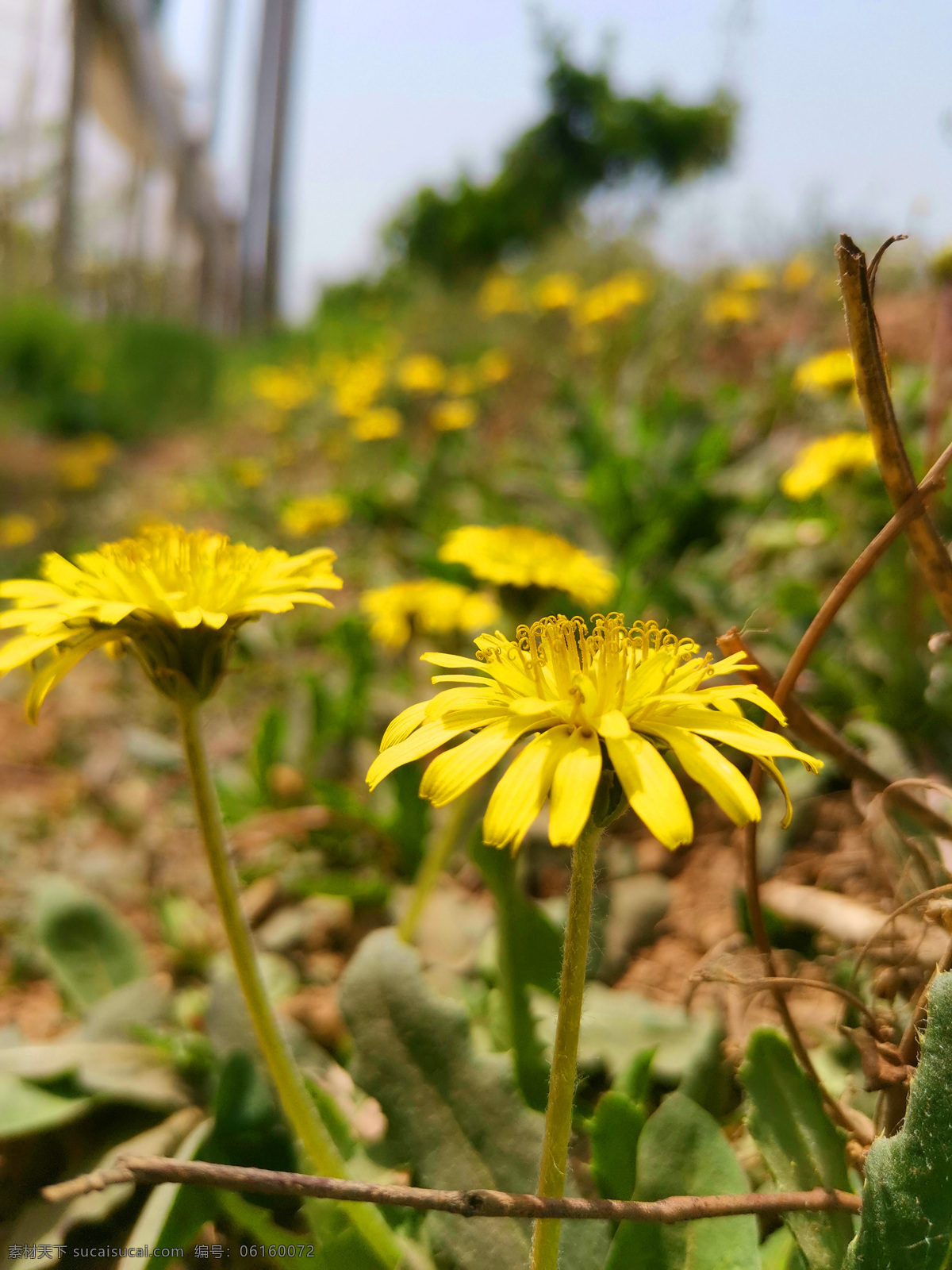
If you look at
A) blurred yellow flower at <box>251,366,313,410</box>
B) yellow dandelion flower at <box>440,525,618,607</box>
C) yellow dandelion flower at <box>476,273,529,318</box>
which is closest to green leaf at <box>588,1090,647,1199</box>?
yellow dandelion flower at <box>440,525,618,607</box>

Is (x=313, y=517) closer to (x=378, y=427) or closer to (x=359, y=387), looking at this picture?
(x=378, y=427)

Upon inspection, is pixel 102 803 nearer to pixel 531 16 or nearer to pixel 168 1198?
pixel 168 1198

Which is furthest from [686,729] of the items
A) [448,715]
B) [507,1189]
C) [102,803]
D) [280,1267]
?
[102,803]

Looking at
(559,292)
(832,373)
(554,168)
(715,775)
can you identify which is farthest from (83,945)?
(554,168)

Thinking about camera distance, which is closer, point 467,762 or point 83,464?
point 467,762

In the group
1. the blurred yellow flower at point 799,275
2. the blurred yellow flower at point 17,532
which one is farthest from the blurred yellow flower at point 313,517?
the blurred yellow flower at point 799,275
